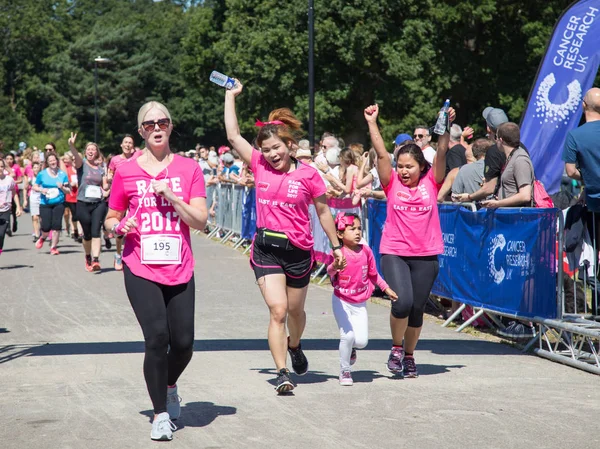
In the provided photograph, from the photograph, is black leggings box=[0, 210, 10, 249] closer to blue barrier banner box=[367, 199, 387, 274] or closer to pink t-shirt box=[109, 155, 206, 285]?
blue barrier banner box=[367, 199, 387, 274]

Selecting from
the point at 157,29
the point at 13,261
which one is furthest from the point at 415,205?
the point at 157,29

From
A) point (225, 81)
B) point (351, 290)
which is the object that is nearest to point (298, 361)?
point (351, 290)

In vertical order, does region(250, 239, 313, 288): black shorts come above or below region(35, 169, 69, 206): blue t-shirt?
below

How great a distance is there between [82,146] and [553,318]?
253ft

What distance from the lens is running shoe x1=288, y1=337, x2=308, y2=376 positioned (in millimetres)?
7750

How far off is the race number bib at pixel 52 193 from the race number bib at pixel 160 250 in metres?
14.0

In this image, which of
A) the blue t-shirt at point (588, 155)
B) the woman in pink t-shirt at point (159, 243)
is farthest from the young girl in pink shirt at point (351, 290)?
the blue t-shirt at point (588, 155)

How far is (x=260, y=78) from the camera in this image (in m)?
45.8

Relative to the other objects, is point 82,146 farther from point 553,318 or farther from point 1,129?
point 553,318

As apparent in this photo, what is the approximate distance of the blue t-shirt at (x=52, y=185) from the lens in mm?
19609

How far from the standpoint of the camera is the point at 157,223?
615 cm

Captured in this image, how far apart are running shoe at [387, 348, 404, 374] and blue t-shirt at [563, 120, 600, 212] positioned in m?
2.24

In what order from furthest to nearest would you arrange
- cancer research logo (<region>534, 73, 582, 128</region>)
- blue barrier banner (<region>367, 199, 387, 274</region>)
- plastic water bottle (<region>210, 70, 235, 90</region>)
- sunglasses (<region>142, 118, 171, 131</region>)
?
blue barrier banner (<region>367, 199, 387, 274</region>), cancer research logo (<region>534, 73, 582, 128</region>), plastic water bottle (<region>210, 70, 235, 90</region>), sunglasses (<region>142, 118, 171, 131</region>)

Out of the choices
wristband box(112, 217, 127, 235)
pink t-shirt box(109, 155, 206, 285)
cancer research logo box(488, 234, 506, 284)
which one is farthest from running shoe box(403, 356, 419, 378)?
wristband box(112, 217, 127, 235)
